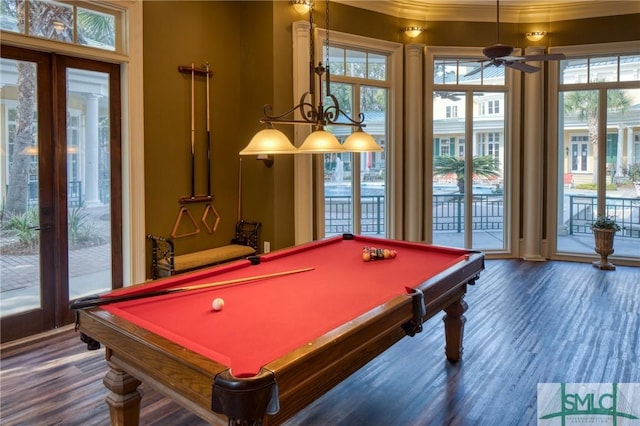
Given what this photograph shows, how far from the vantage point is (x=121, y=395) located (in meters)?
2.02

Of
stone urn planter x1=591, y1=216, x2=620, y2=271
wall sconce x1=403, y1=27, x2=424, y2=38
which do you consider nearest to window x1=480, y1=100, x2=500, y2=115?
wall sconce x1=403, y1=27, x2=424, y2=38

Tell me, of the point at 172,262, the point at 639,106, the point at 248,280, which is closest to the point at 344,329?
the point at 248,280

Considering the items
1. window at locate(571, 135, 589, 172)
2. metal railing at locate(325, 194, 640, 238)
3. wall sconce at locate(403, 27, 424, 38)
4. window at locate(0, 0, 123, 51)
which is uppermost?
wall sconce at locate(403, 27, 424, 38)

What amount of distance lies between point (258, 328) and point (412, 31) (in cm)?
537

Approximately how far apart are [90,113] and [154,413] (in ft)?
9.02

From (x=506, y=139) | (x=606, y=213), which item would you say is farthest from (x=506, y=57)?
(x=606, y=213)

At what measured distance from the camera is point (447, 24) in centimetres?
630

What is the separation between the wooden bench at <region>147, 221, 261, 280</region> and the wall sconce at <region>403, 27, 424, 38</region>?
3.35 m

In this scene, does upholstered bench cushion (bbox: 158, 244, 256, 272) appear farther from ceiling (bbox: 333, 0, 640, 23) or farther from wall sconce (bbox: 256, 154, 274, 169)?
ceiling (bbox: 333, 0, 640, 23)

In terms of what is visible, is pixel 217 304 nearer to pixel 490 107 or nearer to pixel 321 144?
pixel 321 144

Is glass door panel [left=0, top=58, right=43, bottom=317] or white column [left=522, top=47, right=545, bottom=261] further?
white column [left=522, top=47, right=545, bottom=261]

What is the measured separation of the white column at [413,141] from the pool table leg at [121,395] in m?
4.73

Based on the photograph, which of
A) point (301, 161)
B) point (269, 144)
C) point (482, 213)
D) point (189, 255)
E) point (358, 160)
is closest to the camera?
point (269, 144)

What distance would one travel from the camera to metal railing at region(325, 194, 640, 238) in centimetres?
607
